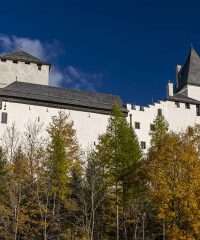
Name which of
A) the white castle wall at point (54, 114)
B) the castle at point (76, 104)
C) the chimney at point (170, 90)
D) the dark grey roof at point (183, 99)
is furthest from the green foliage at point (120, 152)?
the chimney at point (170, 90)

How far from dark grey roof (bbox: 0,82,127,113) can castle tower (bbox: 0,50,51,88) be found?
538cm

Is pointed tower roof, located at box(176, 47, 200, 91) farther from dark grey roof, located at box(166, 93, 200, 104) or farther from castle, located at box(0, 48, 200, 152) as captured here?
dark grey roof, located at box(166, 93, 200, 104)

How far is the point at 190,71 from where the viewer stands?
2542 inches

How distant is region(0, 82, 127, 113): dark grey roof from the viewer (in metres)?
49.0

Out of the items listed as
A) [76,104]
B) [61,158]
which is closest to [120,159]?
[61,158]

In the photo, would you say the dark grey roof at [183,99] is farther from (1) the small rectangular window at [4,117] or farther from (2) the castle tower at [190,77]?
(1) the small rectangular window at [4,117]

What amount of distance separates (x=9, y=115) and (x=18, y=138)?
10.3 ft

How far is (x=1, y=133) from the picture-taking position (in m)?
46.5

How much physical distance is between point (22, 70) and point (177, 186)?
3601 cm

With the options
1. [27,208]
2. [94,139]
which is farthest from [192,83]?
[27,208]

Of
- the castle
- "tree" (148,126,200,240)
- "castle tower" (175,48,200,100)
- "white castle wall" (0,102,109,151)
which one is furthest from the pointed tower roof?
"tree" (148,126,200,240)

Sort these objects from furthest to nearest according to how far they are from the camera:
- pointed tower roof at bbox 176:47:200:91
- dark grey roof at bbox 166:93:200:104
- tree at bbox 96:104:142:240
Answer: pointed tower roof at bbox 176:47:200:91
dark grey roof at bbox 166:93:200:104
tree at bbox 96:104:142:240

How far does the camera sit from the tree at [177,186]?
26203 mm

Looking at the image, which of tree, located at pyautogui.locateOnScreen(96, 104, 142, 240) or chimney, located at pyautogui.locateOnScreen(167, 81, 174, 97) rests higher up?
chimney, located at pyautogui.locateOnScreen(167, 81, 174, 97)
